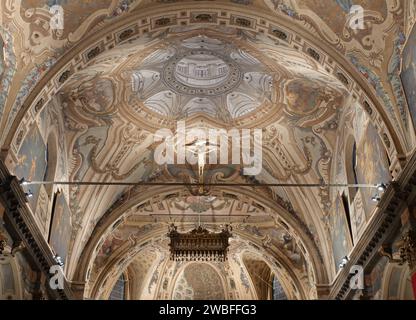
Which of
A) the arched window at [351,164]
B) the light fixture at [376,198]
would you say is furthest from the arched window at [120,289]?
the light fixture at [376,198]

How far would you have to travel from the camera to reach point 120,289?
2786 cm

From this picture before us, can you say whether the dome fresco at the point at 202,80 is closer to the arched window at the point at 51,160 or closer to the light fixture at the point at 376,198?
the arched window at the point at 51,160

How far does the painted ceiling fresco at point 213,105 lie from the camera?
11992 mm

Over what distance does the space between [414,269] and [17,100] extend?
8.61 metres

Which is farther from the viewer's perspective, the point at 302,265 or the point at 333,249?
the point at 302,265

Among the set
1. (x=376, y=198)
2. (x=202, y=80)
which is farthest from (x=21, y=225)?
(x=376, y=198)

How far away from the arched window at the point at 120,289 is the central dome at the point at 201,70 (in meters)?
13.8

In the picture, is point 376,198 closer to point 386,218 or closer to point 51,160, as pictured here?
point 386,218

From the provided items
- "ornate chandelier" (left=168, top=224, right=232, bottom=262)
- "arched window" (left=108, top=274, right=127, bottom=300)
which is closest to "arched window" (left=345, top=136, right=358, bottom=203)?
"ornate chandelier" (left=168, top=224, right=232, bottom=262)

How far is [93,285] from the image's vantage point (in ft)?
73.4

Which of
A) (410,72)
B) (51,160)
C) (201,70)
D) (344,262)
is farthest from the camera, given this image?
(201,70)

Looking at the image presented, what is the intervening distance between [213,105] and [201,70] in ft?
4.63

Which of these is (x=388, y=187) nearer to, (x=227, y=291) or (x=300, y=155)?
(x=300, y=155)
